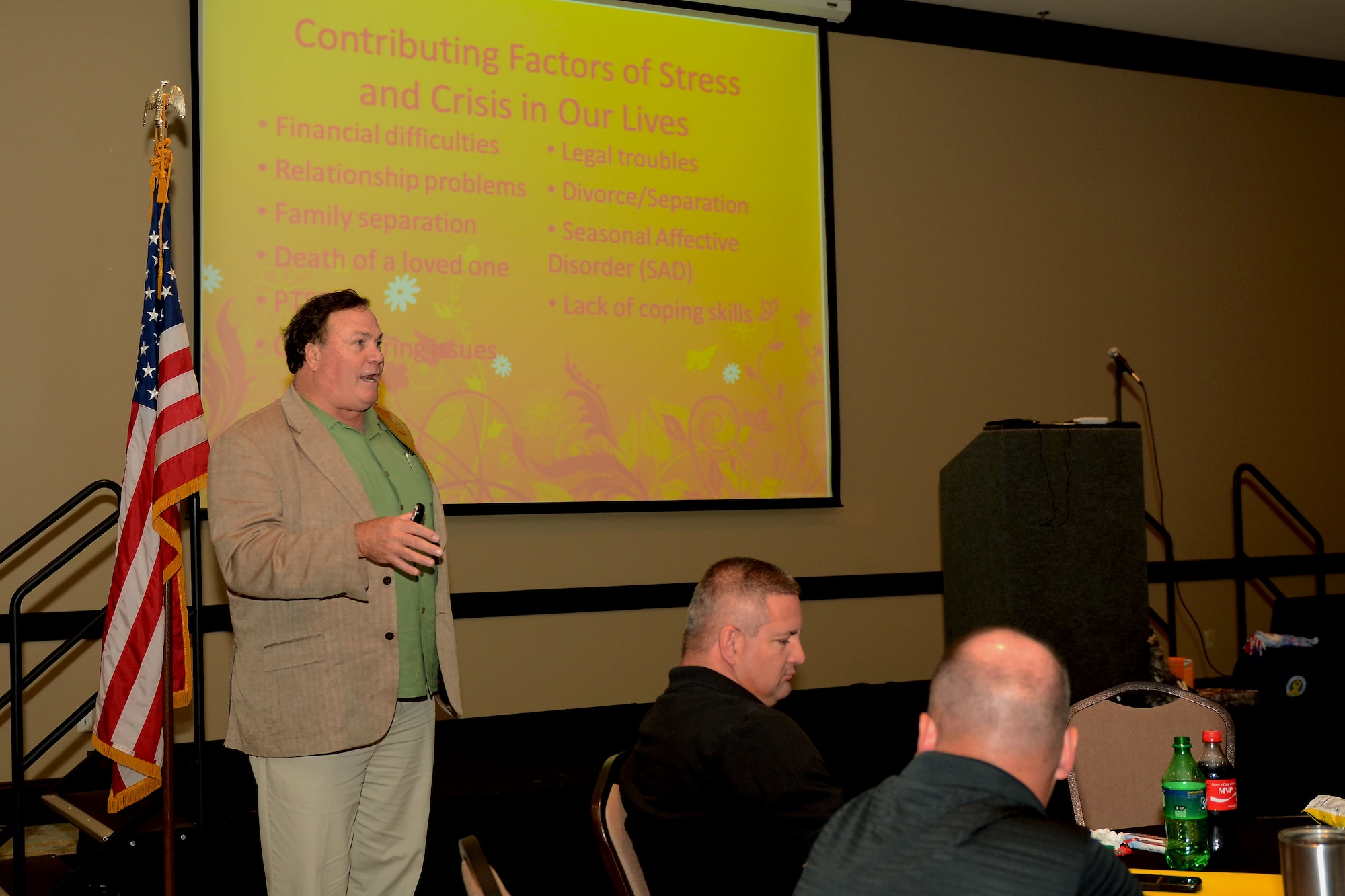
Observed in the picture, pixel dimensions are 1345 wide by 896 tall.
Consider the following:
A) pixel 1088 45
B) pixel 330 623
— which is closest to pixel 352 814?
pixel 330 623

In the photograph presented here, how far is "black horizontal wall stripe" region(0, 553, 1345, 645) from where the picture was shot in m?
4.00

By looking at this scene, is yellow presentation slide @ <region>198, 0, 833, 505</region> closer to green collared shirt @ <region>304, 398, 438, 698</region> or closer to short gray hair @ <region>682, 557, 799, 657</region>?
green collared shirt @ <region>304, 398, 438, 698</region>

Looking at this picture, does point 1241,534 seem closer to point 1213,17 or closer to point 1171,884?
point 1213,17

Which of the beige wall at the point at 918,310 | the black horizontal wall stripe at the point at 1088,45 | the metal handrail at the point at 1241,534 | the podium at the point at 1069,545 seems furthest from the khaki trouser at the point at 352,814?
the metal handrail at the point at 1241,534

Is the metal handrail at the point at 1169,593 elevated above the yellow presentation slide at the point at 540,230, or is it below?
below

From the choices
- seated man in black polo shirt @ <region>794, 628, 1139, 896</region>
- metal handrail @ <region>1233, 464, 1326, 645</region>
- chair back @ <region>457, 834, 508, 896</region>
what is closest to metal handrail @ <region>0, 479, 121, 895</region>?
chair back @ <region>457, 834, 508, 896</region>

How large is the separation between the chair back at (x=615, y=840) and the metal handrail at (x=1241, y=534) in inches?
196

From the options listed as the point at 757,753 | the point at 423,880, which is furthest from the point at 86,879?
the point at 757,753

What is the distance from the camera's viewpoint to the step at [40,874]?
9.88 ft

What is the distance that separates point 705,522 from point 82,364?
2588 mm

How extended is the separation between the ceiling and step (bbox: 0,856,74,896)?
205 inches

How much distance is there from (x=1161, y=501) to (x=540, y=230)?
3.55m

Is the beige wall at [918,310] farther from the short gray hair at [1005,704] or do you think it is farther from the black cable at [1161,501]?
the short gray hair at [1005,704]

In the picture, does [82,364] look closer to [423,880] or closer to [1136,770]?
[423,880]
